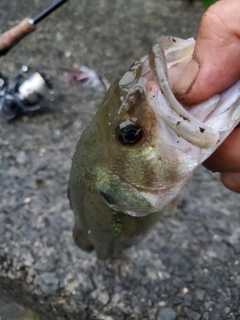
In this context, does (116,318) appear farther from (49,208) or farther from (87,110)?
(87,110)

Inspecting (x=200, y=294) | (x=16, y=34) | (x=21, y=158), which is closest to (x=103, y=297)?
(x=200, y=294)

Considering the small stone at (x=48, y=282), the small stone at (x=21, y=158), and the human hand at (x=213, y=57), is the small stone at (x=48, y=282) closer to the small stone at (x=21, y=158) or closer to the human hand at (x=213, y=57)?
the small stone at (x=21, y=158)

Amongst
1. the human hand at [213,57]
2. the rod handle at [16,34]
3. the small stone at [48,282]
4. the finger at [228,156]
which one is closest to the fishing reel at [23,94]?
the rod handle at [16,34]

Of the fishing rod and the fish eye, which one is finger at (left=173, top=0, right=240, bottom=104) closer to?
the fish eye

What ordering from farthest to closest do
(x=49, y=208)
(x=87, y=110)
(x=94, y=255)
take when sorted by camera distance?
(x=87, y=110), (x=49, y=208), (x=94, y=255)

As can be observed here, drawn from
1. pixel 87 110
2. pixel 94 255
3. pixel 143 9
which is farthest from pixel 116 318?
pixel 143 9

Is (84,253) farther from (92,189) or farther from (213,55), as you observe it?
(213,55)
